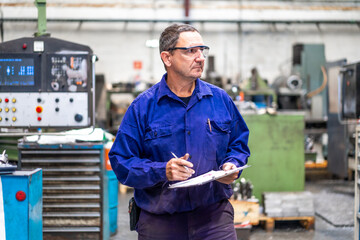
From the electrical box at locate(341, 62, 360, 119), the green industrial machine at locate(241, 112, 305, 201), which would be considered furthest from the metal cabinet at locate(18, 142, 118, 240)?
the electrical box at locate(341, 62, 360, 119)

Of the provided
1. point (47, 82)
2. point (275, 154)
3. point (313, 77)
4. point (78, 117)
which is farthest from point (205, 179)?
point (313, 77)

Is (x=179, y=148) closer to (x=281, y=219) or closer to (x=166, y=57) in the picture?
(x=166, y=57)

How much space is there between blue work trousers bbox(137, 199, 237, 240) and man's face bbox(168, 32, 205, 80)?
20.8 inches

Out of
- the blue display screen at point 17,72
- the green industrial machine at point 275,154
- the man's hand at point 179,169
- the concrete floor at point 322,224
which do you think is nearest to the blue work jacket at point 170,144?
the man's hand at point 179,169

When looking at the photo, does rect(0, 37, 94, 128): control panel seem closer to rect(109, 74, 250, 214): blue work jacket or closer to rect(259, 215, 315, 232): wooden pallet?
rect(109, 74, 250, 214): blue work jacket

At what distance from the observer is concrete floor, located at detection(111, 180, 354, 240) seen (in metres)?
3.67

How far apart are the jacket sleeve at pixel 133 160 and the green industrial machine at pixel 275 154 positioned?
2.50 meters

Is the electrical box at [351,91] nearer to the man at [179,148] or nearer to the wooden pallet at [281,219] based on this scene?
the wooden pallet at [281,219]

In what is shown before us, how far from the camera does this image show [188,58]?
1.72 meters

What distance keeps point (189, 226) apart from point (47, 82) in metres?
1.52

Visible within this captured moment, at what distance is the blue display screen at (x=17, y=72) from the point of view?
2.70 metres

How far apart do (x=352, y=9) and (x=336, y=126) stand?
330 centimetres

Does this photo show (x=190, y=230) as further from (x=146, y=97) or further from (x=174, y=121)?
(x=146, y=97)

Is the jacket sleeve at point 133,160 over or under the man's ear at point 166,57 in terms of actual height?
under
